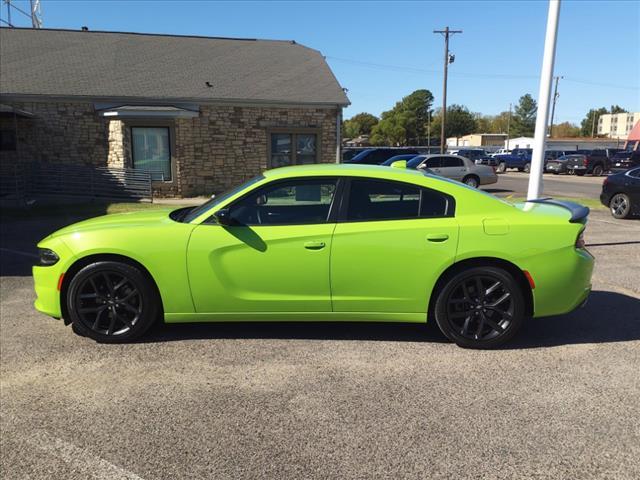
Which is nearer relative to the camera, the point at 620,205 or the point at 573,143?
the point at 620,205

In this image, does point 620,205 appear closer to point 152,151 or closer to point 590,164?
point 152,151

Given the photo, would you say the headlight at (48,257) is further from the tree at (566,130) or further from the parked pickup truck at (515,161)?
the tree at (566,130)

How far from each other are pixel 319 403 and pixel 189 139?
16452mm

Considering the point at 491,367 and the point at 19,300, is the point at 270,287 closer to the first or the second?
the point at 491,367

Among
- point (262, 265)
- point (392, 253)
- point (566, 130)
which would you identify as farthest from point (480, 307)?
point (566, 130)

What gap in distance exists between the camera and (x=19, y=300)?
567 cm

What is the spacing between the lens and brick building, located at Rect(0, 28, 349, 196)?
17.8m

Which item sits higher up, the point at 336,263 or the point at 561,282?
the point at 336,263

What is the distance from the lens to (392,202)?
14.0 ft

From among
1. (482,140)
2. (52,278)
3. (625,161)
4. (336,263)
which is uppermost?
(482,140)

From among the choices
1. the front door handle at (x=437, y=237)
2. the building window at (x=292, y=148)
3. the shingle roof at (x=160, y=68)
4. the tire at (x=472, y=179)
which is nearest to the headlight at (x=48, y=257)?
the front door handle at (x=437, y=237)

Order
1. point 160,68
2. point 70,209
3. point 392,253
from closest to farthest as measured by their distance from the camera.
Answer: point 392,253 → point 70,209 → point 160,68

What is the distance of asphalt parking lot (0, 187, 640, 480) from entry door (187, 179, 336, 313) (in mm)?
392

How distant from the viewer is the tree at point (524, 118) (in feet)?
422
